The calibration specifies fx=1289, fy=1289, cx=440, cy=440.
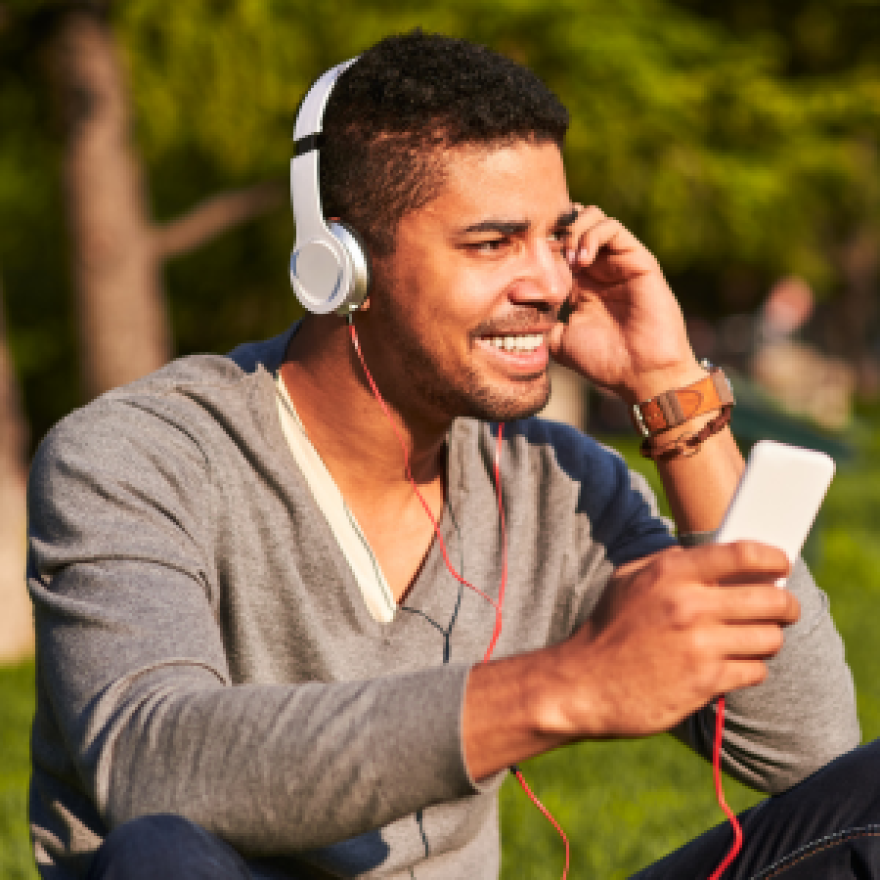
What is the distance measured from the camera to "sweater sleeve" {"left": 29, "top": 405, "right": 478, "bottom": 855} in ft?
5.08

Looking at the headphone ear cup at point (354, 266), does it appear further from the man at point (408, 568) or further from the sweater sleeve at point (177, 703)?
the sweater sleeve at point (177, 703)

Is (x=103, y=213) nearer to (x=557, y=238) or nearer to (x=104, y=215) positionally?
(x=104, y=215)

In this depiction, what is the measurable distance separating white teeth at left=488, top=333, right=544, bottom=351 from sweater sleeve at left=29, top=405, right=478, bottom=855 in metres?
0.72

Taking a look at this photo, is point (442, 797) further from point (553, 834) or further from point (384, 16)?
point (384, 16)

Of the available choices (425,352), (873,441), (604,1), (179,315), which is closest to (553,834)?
(425,352)

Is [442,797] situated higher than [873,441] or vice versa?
[442,797]

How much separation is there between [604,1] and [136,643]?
712cm

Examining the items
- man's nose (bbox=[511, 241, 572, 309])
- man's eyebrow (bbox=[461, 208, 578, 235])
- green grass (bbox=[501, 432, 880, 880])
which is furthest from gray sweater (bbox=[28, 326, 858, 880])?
green grass (bbox=[501, 432, 880, 880])

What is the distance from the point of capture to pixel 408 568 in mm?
2484

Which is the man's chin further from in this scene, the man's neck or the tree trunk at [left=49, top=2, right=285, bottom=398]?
the tree trunk at [left=49, top=2, right=285, bottom=398]

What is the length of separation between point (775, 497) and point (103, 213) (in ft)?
20.5

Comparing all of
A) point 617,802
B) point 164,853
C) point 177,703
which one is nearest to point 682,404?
point 177,703

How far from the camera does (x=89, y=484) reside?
1987mm

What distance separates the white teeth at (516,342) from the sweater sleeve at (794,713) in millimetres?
650
